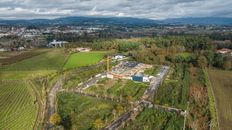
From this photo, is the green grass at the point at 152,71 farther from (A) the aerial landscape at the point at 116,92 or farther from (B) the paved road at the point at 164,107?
(B) the paved road at the point at 164,107

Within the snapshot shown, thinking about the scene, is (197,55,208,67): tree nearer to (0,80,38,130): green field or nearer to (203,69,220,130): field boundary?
(203,69,220,130): field boundary

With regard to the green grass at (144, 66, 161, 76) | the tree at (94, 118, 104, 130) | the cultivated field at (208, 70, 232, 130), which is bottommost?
the green grass at (144, 66, 161, 76)

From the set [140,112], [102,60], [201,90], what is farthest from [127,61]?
[140,112]

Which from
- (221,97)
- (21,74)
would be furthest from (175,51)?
(21,74)

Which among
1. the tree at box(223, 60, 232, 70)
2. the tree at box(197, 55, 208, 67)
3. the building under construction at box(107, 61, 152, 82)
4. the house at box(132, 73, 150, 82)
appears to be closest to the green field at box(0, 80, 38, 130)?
the building under construction at box(107, 61, 152, 82)

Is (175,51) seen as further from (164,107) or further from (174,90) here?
(164,107)

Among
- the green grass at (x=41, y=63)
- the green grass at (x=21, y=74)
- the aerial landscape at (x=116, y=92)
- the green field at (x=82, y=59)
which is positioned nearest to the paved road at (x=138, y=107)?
the aerial landscape at (x=116, y=92)

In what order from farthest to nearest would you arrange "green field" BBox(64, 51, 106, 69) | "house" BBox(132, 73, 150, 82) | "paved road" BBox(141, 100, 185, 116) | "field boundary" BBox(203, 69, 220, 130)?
"green field" BBox(64, 51, 106, 69), "house" BBox(132, 73, 150, 82), "paved road" BBox(141, 100, 185, 116), "field boundary" BBox(203, 69, 220, 130)
